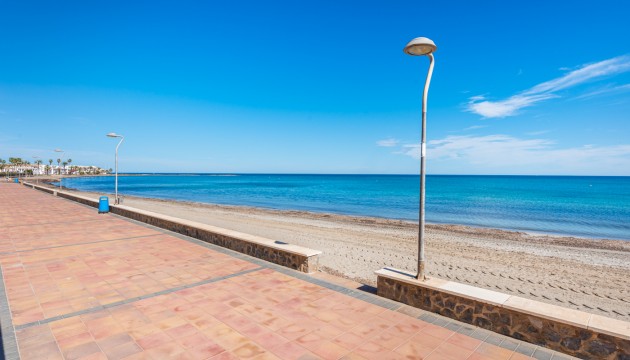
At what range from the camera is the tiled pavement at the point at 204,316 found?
3.76 meters

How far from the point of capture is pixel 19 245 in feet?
28.8

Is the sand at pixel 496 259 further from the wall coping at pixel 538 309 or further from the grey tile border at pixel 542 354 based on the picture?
the grey tile border at pixel 542 354

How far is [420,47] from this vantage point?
4.55 metres

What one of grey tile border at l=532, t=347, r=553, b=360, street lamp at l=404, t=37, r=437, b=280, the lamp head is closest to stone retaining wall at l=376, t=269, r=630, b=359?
grey tile border at l=532, t=347, r=553, b=360

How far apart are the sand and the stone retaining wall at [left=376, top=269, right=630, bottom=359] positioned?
3.28 metres

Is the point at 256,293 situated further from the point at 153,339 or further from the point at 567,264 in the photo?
the point at 567,264

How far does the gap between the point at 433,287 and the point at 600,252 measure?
579 inches

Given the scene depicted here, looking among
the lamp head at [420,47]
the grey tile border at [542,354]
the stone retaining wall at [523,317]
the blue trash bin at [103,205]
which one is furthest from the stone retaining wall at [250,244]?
the blue trash bin at [103,205]

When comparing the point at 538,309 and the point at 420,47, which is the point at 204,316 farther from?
the point at 420,47

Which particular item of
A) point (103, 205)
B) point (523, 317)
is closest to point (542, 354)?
point (523, 317)

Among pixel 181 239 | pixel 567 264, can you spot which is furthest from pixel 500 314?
pixel 567 264

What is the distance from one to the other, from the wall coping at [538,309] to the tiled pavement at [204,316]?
43 cm

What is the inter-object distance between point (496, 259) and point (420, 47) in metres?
10.4

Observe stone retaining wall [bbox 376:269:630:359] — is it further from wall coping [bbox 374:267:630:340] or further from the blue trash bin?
the blue trash bin
